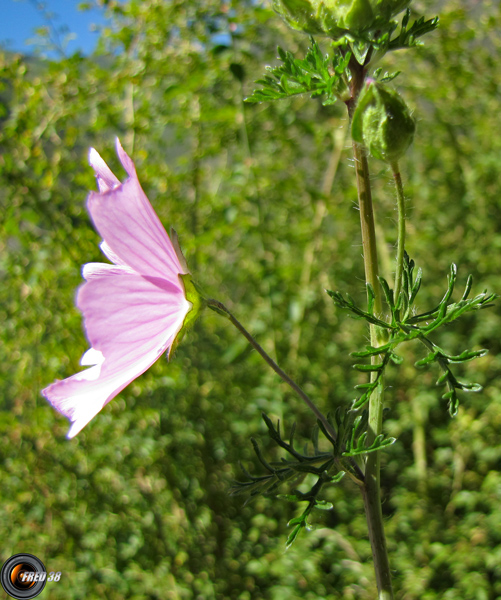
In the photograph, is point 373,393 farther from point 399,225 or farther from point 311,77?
point 311,77

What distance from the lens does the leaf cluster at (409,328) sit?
1.22 feet

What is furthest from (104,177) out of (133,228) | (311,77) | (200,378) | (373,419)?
(200,378)

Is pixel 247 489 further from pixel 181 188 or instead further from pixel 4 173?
pixel 181 188

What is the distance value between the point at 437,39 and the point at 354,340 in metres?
1.10

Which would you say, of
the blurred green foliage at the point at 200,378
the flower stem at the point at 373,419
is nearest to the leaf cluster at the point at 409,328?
the flower stem at the point at 373,419

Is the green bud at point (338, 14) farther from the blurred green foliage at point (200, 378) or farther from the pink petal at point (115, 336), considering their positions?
the blurred green foliage at point (200, 378)

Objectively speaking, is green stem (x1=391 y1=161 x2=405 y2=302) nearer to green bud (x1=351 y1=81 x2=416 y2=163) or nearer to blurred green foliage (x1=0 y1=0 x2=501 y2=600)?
green bud (x1=351 y1=81 x2=416 y2=163)

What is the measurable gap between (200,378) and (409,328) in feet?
3.78

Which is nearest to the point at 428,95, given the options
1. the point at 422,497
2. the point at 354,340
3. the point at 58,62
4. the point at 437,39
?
the point at 437,39

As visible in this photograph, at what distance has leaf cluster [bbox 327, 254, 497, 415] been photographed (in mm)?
372

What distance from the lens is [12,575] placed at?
1.02 meters

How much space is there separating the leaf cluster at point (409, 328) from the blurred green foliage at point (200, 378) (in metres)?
0.87

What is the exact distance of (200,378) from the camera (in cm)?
149

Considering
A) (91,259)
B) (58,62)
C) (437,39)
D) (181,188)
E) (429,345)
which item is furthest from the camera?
(437,39)
